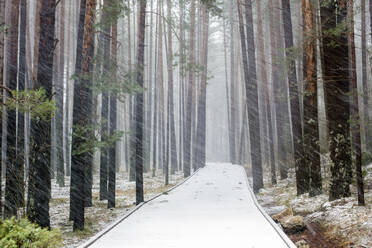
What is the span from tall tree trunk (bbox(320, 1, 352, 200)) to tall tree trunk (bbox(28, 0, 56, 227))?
7010 mm

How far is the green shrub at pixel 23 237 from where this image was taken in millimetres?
4143

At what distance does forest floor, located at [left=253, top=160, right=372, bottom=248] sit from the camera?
6781mm

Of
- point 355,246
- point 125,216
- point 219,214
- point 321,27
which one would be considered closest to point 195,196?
point 219,214

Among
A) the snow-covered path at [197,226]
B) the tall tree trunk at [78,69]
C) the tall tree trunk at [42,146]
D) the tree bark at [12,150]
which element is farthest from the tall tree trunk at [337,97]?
the tree bark at [12,150]

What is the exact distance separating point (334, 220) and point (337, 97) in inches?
131

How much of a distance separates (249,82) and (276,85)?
4.37 metres

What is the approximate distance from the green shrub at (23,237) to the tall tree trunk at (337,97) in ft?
24.1

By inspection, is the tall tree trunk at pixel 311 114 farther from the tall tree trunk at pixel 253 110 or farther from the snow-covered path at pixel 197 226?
the tall tree trunk at pixel 253 110

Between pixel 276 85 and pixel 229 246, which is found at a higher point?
pixel 276 85

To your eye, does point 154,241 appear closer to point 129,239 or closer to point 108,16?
point 129,239

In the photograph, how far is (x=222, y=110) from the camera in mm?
59594

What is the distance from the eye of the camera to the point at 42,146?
8.09 metres

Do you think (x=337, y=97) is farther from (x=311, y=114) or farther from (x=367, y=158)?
(x=367, y=158)

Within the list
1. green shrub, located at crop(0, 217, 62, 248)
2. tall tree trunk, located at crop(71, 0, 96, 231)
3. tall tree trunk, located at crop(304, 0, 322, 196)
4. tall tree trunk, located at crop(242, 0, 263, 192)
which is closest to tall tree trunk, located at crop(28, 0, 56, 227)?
tall tree trunk, located at crop(71, 0, 96, 231)
